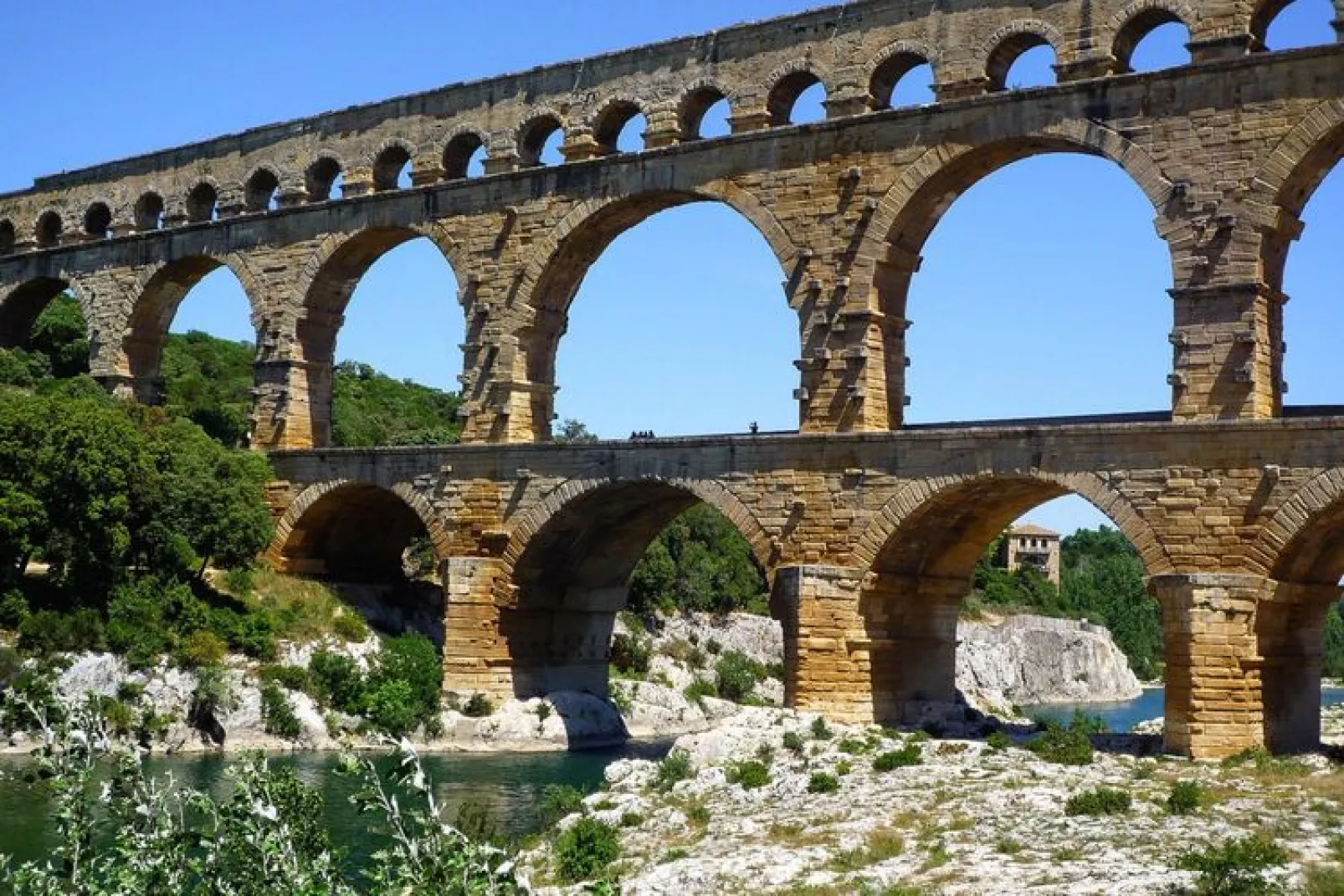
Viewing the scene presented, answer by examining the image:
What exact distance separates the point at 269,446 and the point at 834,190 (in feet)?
51.9

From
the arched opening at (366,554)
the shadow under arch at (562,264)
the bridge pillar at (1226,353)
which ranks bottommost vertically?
the arched opening at (366,554)

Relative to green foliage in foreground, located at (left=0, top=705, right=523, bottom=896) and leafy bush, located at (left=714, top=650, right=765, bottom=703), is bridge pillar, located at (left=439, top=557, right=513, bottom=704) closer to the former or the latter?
leafy bush, located at (left=714, top=650, right=765, bottom=703)

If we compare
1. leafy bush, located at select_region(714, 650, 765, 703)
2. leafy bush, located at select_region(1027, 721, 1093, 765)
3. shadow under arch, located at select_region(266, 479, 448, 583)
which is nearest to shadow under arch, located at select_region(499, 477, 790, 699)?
shadow under arch, located at select_region(266, 479, 448, 583)

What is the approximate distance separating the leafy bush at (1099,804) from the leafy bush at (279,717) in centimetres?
1804

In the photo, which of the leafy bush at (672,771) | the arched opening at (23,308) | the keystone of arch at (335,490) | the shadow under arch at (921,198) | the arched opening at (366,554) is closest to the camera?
the leafy bush at (672,771)

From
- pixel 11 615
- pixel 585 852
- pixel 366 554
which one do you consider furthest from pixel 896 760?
pixel 366 554

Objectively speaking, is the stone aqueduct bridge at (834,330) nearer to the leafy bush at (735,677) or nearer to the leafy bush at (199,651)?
the leafy bush at (199,651)

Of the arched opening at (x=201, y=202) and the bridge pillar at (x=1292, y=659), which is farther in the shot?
the arched opening at (x=201, y=202)

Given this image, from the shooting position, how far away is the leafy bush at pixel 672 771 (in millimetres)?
26000

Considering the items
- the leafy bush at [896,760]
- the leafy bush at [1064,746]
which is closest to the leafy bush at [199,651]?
the leafy bush at [896,760]

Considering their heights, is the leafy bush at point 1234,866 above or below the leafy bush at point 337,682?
below

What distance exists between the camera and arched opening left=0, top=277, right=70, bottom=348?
1924 inches

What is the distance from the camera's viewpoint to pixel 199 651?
34.7 meters

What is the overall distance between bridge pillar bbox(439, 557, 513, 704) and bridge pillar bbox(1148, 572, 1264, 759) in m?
14.6
